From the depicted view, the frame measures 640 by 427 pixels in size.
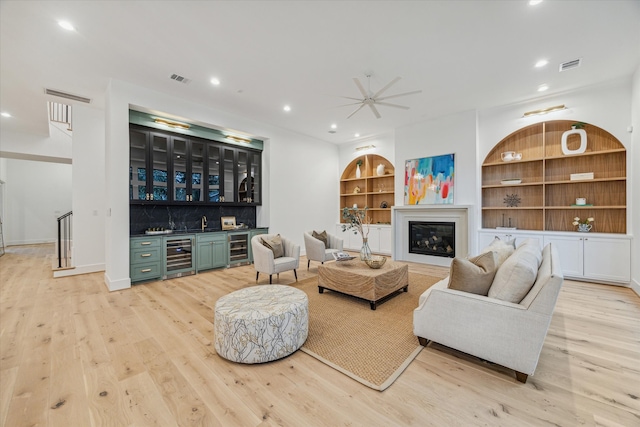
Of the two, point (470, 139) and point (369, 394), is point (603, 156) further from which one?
point (369, 394)

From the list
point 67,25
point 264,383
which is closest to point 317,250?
point 264,383

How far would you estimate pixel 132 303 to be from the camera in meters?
3.45

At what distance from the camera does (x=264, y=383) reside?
185 cm

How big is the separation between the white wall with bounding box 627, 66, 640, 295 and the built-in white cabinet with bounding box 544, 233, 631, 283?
99 millimetres

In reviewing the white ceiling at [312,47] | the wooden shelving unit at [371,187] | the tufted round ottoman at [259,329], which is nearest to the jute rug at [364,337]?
the tufted round ottoman at [259,329]

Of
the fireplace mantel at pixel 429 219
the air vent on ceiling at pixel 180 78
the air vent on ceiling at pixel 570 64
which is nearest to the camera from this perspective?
the air vent on ceiling at pixel 570 64

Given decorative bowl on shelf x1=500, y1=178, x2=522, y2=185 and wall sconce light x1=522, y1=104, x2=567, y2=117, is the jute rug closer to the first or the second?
decorative bowl on shelf x1=500, y1=178, x2=522, y2=185

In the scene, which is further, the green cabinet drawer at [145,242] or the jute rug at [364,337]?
the green cabinet drawer at [145,242]

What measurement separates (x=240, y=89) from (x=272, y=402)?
4.40 metres

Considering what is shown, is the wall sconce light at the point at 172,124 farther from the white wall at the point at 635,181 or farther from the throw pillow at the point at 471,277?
the white wall at the point at 635,181

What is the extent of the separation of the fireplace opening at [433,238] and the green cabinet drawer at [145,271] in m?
5.31

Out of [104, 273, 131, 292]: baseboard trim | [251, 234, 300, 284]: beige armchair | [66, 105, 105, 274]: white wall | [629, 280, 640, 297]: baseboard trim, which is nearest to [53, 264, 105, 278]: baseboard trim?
[66, 105, 105, 274]: white wall

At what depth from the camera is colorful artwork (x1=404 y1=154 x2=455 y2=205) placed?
5.61m

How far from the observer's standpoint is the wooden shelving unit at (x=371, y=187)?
7410 mm
